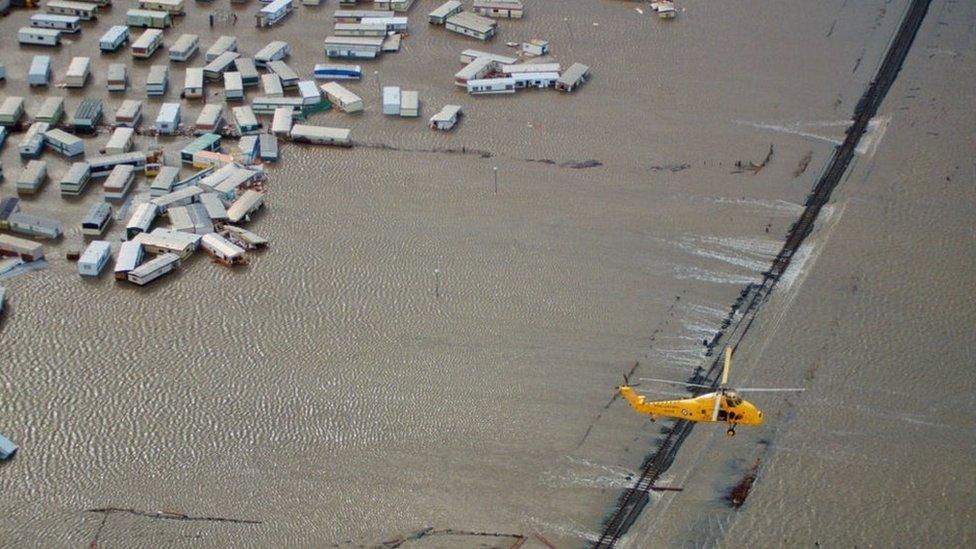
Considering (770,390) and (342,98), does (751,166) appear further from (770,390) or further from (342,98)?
(342,98)

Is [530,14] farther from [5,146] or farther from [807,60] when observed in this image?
[5,146]

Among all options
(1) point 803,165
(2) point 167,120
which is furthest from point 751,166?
(2) point 167,120

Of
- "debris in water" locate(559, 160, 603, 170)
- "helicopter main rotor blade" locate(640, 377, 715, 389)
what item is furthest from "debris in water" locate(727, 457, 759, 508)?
"debris in water" locate(559, 160, 603, 170)

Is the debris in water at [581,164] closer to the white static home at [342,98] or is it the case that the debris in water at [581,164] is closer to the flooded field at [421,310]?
the flooded field at [421,310]

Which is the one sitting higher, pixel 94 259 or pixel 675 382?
pixel 675 382

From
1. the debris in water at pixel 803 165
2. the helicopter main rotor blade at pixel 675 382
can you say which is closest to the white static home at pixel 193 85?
the helicopter main rotor blade at pixel 675 382

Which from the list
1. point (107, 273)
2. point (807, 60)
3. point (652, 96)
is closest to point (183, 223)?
point (107, 273)
